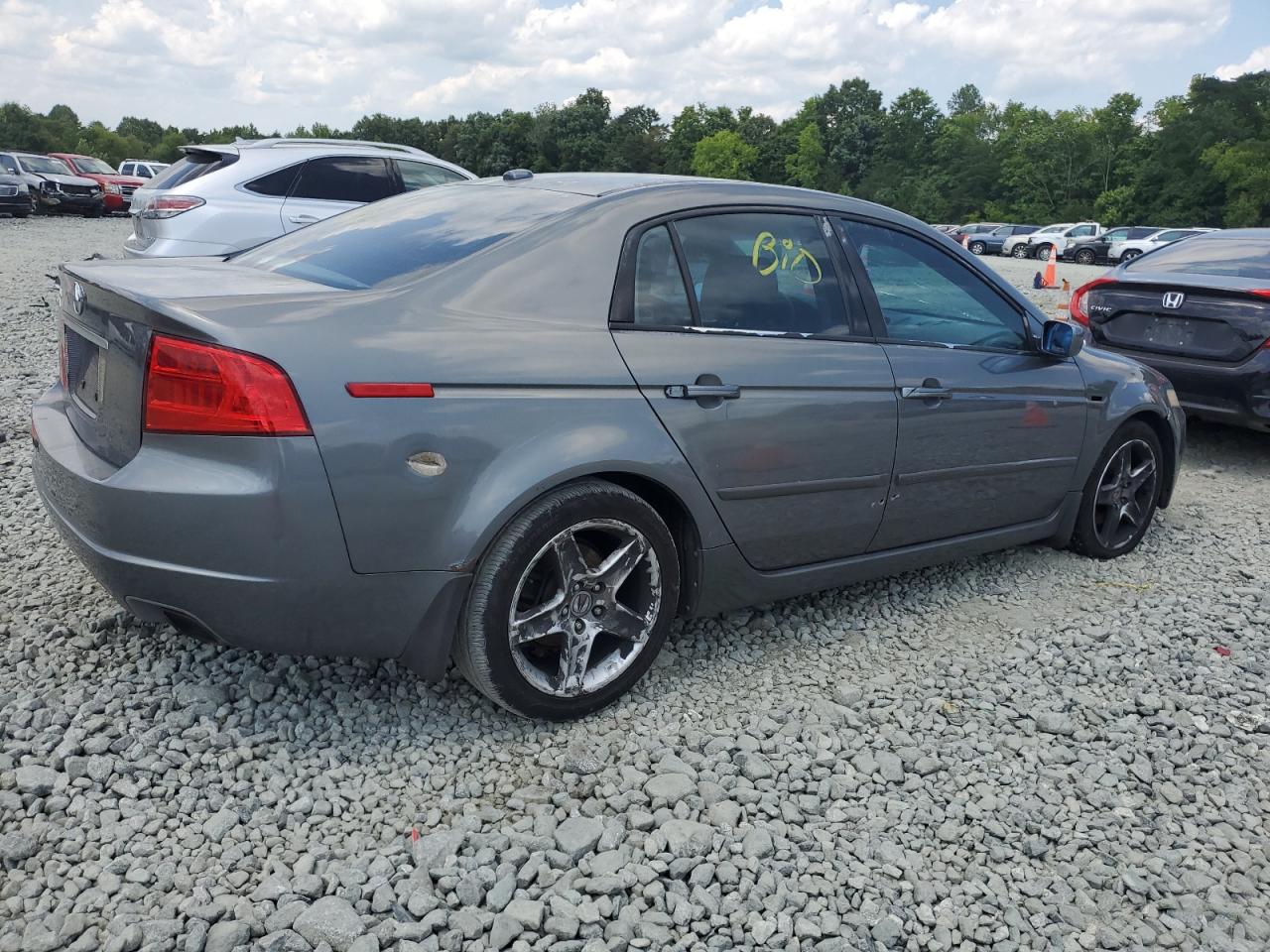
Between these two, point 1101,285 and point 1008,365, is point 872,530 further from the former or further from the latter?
point 1101,285

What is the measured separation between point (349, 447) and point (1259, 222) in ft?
225

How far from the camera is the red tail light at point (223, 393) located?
7.97 feet

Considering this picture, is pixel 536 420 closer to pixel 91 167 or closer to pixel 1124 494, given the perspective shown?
pixel 1124 494

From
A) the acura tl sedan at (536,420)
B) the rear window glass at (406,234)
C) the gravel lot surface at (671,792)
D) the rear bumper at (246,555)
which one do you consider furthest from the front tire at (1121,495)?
the rear bumper at (246,555)

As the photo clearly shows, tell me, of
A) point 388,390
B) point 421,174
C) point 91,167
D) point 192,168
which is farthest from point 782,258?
point 91,167

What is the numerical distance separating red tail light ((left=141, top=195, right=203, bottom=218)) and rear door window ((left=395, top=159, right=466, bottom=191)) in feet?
5.76

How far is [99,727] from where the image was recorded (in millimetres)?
2812

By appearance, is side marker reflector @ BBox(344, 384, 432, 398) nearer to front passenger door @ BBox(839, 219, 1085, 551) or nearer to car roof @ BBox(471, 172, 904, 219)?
car roof @ BBox(471, 172, 904, 219)

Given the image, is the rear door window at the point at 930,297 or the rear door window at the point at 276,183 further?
the rear door window at the point at 276,183

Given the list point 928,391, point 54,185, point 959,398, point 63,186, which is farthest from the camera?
point 63,186

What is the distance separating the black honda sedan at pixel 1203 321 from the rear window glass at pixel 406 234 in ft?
15.7

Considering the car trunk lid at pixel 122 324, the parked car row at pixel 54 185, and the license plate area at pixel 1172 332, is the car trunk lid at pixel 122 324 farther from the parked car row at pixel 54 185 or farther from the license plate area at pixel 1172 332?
the parked car row at pixel 54 185

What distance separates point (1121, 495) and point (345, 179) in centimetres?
687

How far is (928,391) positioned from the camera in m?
3.67
